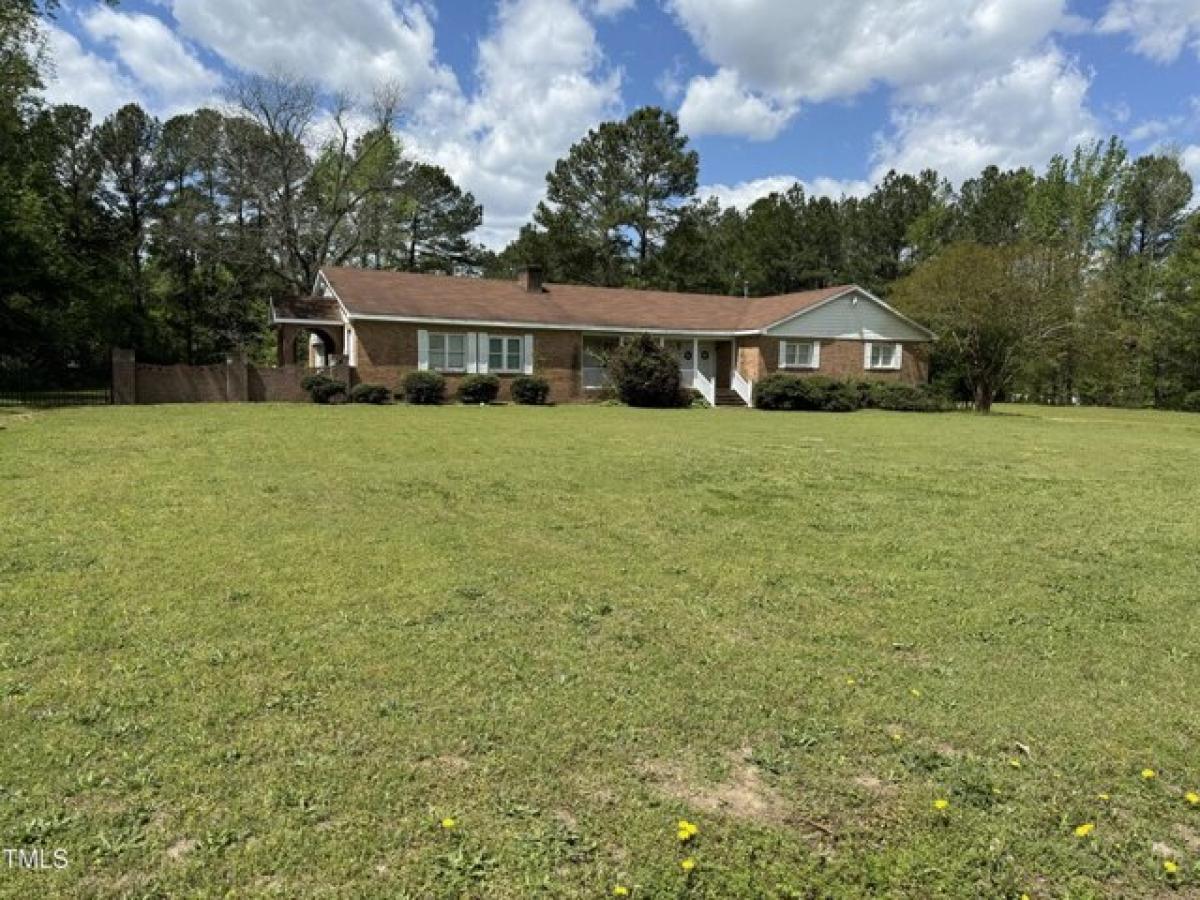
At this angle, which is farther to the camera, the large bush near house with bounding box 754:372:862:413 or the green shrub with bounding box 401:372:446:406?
the large bush near house with bounding box 754:372:862:413

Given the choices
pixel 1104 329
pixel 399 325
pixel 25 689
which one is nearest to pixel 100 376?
pixel 399 325

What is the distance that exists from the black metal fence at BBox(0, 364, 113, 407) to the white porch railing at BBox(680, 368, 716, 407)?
19.5 m

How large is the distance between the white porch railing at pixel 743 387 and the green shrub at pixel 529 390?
327 inches

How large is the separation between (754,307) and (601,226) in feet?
49.9

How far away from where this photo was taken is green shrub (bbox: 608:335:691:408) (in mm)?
25719

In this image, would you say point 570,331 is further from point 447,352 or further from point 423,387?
point 423,387

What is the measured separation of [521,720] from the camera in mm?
3518

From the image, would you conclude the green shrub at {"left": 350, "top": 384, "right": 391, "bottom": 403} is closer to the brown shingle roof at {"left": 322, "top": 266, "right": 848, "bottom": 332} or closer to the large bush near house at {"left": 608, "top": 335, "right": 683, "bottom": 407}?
the brown shingle roof at {"left": 322, "top": 266, "right": 848, "bottom": 332}

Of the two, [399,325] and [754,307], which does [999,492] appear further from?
[754,307]

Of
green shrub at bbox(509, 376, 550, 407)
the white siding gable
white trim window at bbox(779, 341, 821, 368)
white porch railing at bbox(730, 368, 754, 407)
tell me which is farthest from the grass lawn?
the white siding gable

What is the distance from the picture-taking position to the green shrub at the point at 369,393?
2286cm

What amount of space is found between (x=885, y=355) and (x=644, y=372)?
1252 cm

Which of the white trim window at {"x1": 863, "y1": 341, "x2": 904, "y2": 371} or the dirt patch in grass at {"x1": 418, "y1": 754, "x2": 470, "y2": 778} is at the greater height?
the white trim window at {"x1": 863, "y1": 341, "x2": 904, "y2": 371}

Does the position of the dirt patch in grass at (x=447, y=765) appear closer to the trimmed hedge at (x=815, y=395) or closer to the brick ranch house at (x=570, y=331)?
the brick ranch house at (x=570, y=331)
